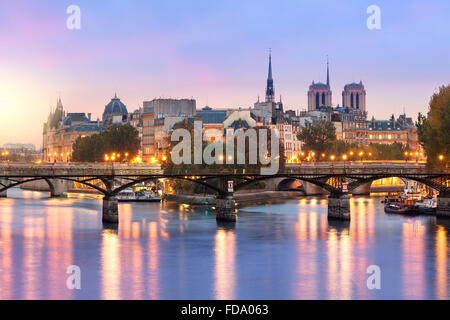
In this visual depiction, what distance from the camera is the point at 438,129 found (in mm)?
80000

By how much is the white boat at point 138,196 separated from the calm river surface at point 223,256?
74.5ft

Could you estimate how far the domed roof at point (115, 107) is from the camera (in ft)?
615

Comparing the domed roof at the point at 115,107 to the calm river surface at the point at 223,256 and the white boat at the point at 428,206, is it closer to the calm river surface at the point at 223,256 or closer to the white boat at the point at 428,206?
the calm river surface at the point at 223,256

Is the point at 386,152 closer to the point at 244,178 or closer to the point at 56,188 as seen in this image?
the point at 56,188

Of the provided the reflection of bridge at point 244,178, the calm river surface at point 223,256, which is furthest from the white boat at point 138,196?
the reflection of bridge at point 244,178

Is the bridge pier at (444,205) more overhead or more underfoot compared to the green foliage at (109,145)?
more underfoot

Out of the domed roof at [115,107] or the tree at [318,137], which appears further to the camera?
the domed roof at [115,107]

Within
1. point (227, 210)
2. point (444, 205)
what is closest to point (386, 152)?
point (444, 205)

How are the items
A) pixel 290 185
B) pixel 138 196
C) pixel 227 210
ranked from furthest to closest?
pixel 290 185, pixel 138 196, pixel 227 210

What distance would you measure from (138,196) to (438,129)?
127 ft

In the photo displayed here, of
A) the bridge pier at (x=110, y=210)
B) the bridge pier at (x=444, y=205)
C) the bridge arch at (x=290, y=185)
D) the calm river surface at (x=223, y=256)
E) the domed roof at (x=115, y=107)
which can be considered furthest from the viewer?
the domed roof at (x=115, y=107)

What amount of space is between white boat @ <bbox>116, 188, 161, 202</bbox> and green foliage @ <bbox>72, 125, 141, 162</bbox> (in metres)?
29.5

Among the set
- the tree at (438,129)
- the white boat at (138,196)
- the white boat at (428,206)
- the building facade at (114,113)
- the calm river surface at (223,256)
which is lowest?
the calm river surface at (223,256)
